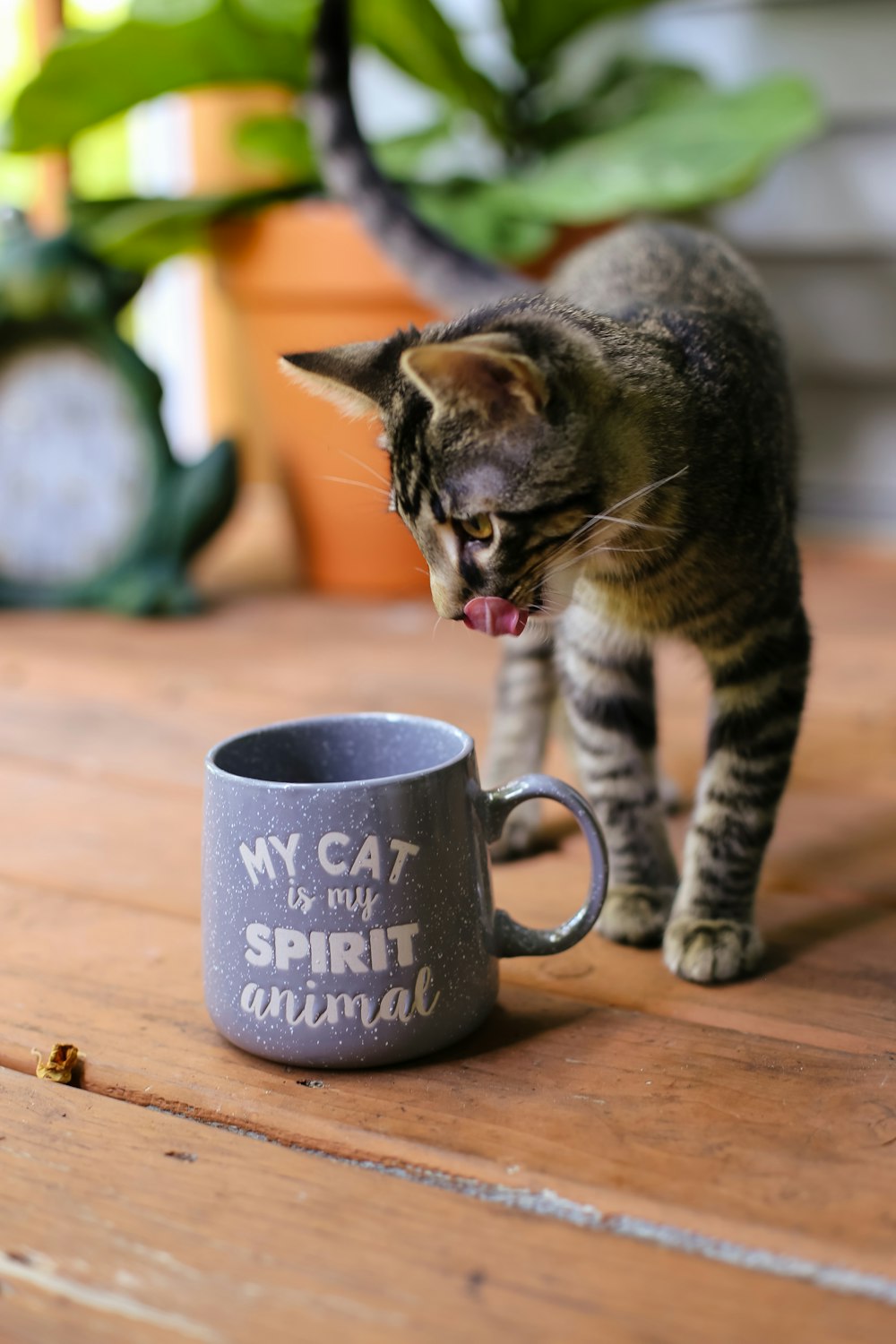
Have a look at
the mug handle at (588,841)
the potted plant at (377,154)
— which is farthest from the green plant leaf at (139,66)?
the mug handle at (588,841)

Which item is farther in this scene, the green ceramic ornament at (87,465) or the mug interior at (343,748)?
the green ceramic ornament at (87,465)

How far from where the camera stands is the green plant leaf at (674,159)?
1.96m

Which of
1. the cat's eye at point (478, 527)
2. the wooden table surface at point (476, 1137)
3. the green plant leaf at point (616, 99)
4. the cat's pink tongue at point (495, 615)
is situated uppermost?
the green plant leaf at point (616, 99)

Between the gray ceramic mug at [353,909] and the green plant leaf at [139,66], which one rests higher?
the green plant leaf at [139,66]

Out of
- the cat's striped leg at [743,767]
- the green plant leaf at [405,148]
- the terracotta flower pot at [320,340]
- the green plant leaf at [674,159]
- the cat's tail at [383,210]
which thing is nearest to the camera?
the cat's striped leg at [743,767]

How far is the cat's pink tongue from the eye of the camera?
0.89m

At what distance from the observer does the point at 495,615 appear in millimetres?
895

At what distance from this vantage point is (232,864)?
0.81 metres

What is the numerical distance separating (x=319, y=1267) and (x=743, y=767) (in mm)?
534

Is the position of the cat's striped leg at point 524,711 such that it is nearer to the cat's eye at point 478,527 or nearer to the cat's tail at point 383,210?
the cat's eye at point 478,527

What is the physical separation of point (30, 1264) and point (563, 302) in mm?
674

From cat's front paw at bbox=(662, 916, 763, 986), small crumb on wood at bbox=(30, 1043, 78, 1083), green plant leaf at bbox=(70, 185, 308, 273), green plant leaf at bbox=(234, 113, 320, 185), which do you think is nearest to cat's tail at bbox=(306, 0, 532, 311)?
green plant leaf at bbox=(70, 185, 308, 273)

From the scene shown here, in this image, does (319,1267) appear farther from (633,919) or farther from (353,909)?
(633,919)

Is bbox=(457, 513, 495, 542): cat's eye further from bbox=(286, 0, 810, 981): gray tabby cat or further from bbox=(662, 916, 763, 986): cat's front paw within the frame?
bbox=(662, 916, 763, 986): cat's front paw
